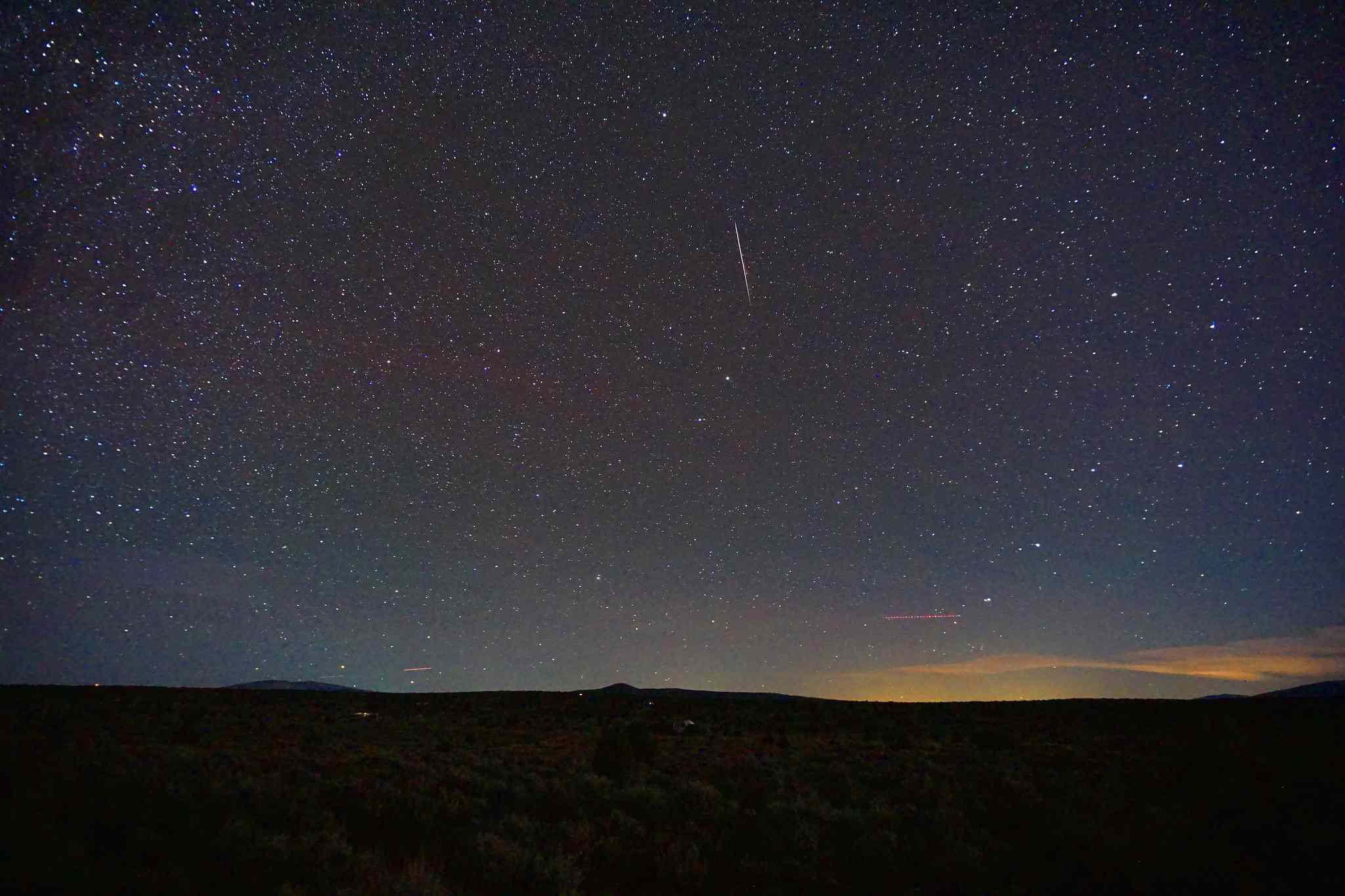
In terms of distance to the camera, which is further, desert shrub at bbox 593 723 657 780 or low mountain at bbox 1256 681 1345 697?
low mountain at bbox 1256 681 1345 697

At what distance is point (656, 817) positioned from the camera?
10859mm

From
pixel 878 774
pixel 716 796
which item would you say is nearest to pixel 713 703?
pixel 878 774

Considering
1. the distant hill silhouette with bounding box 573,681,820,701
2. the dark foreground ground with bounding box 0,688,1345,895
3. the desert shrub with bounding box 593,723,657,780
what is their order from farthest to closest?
the distant hill silhouette with bounding box 573,681,820,701, the desert shrub with bounding box 593,723,657,780, the dark foreground ground with bounding box 0,688,1345,895

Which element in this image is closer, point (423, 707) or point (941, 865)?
point (941, 865)

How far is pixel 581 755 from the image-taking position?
19.3 m

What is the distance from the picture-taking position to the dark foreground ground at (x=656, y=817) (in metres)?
7.66

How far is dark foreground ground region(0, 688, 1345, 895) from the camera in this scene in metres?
7.66

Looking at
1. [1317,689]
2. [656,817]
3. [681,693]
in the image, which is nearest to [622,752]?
[656,817]

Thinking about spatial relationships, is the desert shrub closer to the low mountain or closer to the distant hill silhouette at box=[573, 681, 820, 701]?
the distant hill silhouette at box=[573, 681, 820, 701]

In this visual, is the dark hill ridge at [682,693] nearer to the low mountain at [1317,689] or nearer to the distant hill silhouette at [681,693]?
the distant hill silhouette at [681,693]

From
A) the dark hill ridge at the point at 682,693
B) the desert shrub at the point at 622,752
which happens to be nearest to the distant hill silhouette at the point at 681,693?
the dark hill ridge at the point at 682,693

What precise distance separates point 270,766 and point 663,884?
11.3 metres

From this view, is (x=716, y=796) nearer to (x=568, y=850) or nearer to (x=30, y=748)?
(x=568, y=850)

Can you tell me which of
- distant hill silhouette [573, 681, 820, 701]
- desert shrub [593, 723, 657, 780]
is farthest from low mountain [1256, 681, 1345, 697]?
desert shrub [593, 723, 657, 780]
